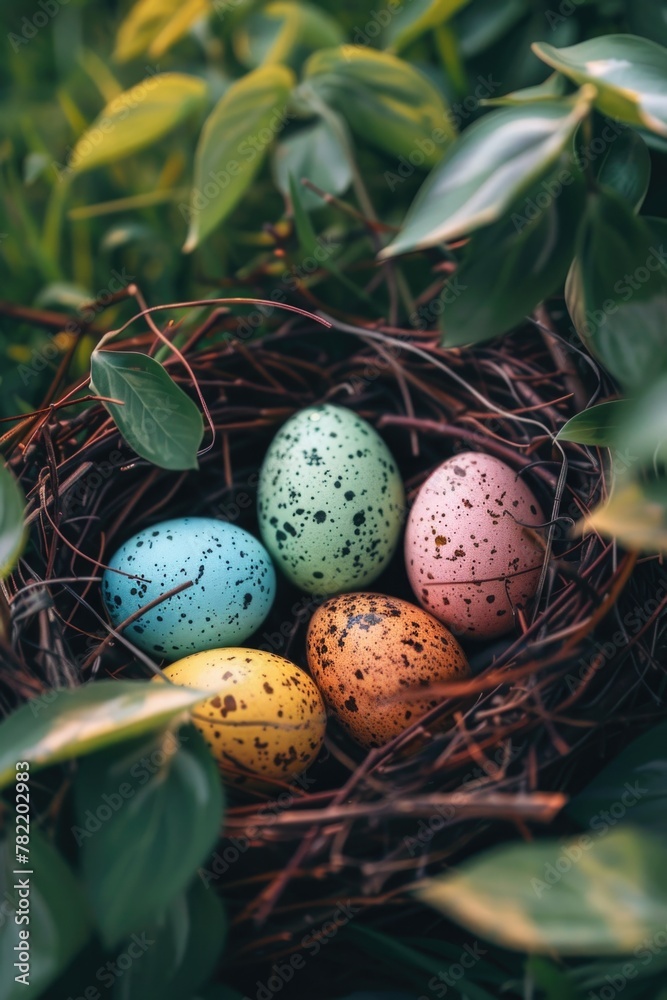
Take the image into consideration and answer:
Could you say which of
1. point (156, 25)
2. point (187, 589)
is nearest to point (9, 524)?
point (187, 589)

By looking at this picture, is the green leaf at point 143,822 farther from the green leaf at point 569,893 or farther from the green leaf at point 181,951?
the green leaf at point 569,893

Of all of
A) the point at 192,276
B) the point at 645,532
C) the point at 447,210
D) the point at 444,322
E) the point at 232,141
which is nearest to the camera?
the point at 645,532

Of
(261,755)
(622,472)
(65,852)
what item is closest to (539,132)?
(622,472)

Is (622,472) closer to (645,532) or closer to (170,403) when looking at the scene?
(645,532)

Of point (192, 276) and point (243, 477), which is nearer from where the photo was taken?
point (243, 477)

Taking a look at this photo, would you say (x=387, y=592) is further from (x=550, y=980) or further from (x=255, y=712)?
(x=550, y=980)

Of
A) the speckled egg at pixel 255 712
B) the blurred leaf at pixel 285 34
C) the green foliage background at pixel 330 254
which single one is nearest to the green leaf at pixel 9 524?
the green foliage background at pixel 330 254
